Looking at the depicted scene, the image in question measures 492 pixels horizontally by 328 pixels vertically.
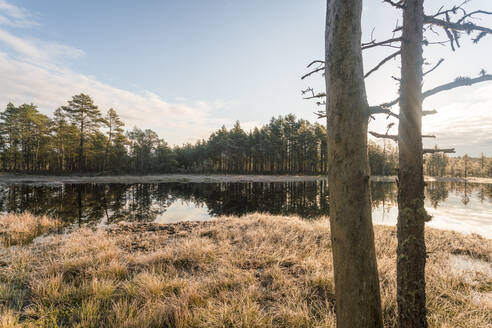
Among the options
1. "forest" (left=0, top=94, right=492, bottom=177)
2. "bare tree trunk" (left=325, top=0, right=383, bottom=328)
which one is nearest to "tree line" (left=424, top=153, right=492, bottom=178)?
"forest" (left=0, top=94, right=492, bottom=177)

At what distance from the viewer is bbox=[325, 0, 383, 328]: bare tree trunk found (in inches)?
74.4

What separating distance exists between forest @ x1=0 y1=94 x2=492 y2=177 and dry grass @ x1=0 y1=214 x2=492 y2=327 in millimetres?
45501

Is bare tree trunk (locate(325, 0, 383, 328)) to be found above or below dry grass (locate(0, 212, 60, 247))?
above

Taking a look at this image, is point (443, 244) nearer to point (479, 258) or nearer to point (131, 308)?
point (479, 258)

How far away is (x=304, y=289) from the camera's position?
4.11 m

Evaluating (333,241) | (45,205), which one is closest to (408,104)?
(333,241)

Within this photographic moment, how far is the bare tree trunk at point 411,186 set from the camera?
7.54ft

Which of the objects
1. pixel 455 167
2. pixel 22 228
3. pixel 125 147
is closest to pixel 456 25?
pixel 22 228

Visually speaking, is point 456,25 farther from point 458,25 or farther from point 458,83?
point 458,83

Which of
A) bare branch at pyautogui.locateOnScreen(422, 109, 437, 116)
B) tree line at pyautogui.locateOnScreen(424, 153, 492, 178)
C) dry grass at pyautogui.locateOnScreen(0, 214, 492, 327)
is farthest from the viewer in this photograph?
tree line at pyautogui.locateOnScreen(424, 153, 492, 178)

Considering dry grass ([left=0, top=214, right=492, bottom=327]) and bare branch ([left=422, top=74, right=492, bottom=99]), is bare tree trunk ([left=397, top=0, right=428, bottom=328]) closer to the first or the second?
bare branch ([left=422, top=74, right=492, bottom=99])

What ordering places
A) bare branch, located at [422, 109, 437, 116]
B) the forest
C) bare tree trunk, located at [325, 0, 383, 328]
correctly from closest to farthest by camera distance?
bare tree trunk, located at [325, 0, 383, 328], bare branch, located at [422, 109, 437, 116], the forest

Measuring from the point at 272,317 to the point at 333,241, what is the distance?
2.06 meters

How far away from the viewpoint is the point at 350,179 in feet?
6.21
